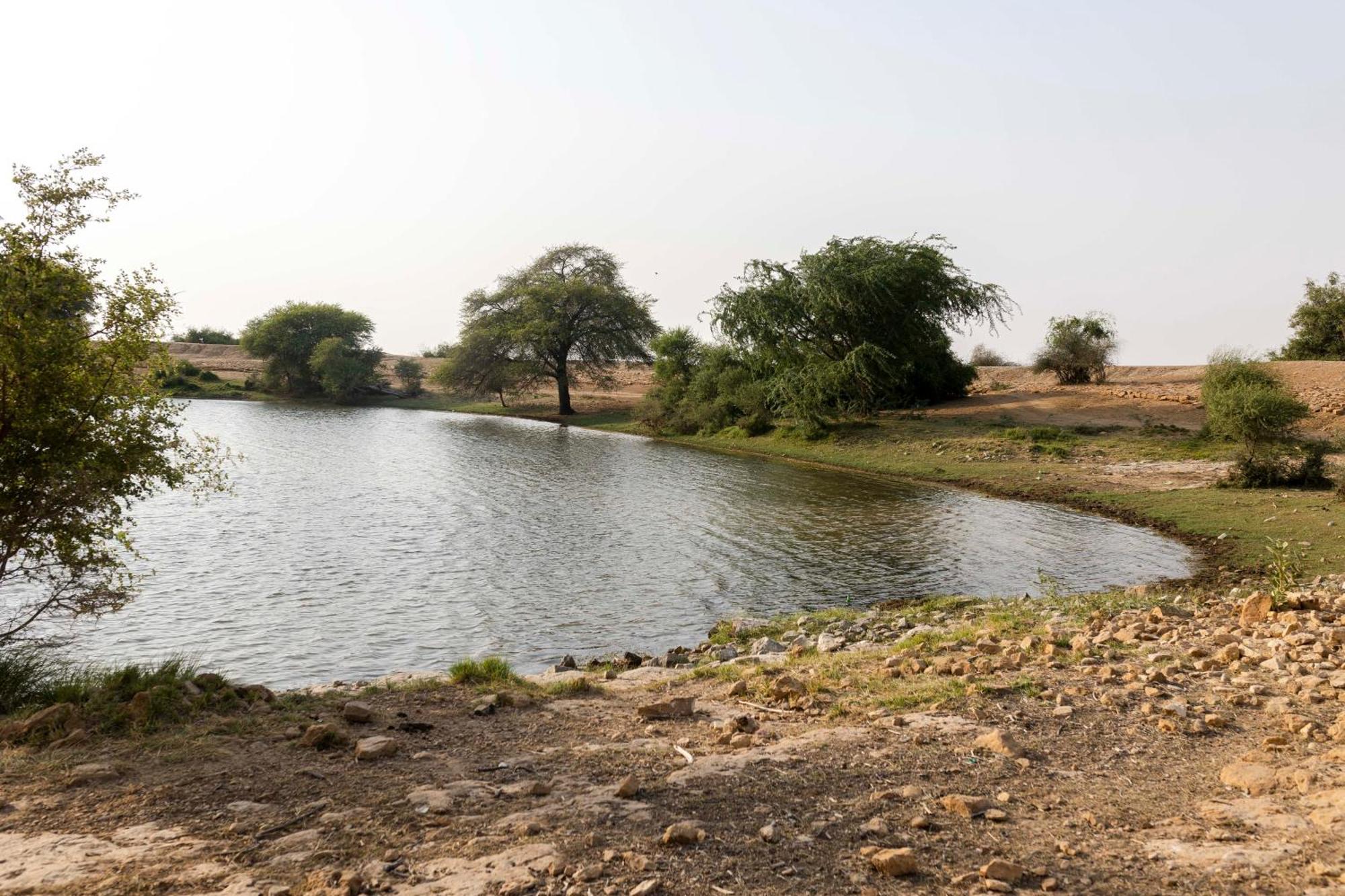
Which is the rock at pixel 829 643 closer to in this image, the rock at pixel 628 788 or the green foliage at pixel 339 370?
the rock at pixel 628 788

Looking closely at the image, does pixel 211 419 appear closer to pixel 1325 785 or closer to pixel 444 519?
pixel 444 519

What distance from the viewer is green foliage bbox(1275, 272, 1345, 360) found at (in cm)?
5809

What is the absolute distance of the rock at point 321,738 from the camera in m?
8.04

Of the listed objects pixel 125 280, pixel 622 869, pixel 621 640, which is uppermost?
pixel 125 280

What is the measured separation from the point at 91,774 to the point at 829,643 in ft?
29.7

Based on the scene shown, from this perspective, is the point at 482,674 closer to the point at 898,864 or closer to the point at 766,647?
the point at 766,647

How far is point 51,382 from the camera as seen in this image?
978cm

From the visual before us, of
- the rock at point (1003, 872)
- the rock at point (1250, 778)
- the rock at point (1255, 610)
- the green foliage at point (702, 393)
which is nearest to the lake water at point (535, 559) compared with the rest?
the rock at point (1255, 610)

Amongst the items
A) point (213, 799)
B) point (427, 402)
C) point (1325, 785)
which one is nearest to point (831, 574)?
point (1325, 785)

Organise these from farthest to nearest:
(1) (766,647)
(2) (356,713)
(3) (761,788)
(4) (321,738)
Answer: (1) (766,647)
(2) (356,713)
(4) (321,738)
(3) (761,788)

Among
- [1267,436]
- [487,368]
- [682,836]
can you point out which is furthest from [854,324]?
[682,836]

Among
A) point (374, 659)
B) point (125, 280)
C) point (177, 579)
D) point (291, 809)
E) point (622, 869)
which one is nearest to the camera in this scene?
point (622, 869)

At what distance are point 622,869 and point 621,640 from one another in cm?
894

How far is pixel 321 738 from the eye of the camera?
8047 mm
